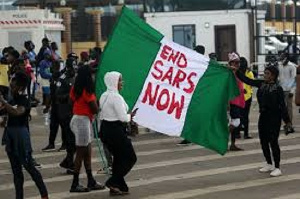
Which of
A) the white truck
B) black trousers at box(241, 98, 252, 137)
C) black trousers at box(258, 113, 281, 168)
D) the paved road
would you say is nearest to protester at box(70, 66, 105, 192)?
the paved road

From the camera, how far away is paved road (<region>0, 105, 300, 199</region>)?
9.81 meters

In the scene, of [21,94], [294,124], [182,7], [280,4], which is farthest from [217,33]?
[21,94]

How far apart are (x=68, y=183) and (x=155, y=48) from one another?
2332 mm

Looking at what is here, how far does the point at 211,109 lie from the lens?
11.0 meters

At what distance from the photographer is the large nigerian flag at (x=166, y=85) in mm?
10703

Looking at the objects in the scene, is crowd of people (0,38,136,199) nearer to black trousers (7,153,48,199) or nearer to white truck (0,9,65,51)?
black trousers (7,153,48,199)

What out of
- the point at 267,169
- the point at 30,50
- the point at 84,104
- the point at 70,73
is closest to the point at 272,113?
the point at 267,169

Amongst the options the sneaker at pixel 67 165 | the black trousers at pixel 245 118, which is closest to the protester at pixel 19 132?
the sneaker at pixel 67 165

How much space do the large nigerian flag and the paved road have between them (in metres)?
0.69

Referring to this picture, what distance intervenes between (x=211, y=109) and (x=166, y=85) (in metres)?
0.75

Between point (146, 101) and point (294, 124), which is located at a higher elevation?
point (146, 101)

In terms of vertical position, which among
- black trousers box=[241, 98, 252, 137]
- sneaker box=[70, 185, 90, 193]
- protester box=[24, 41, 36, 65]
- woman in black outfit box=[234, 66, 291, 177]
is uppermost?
protester box=[24, 41, 36, 65]

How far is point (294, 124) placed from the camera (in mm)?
17562

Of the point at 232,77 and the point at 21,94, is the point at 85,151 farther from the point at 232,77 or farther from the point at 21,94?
the point at 232,77
